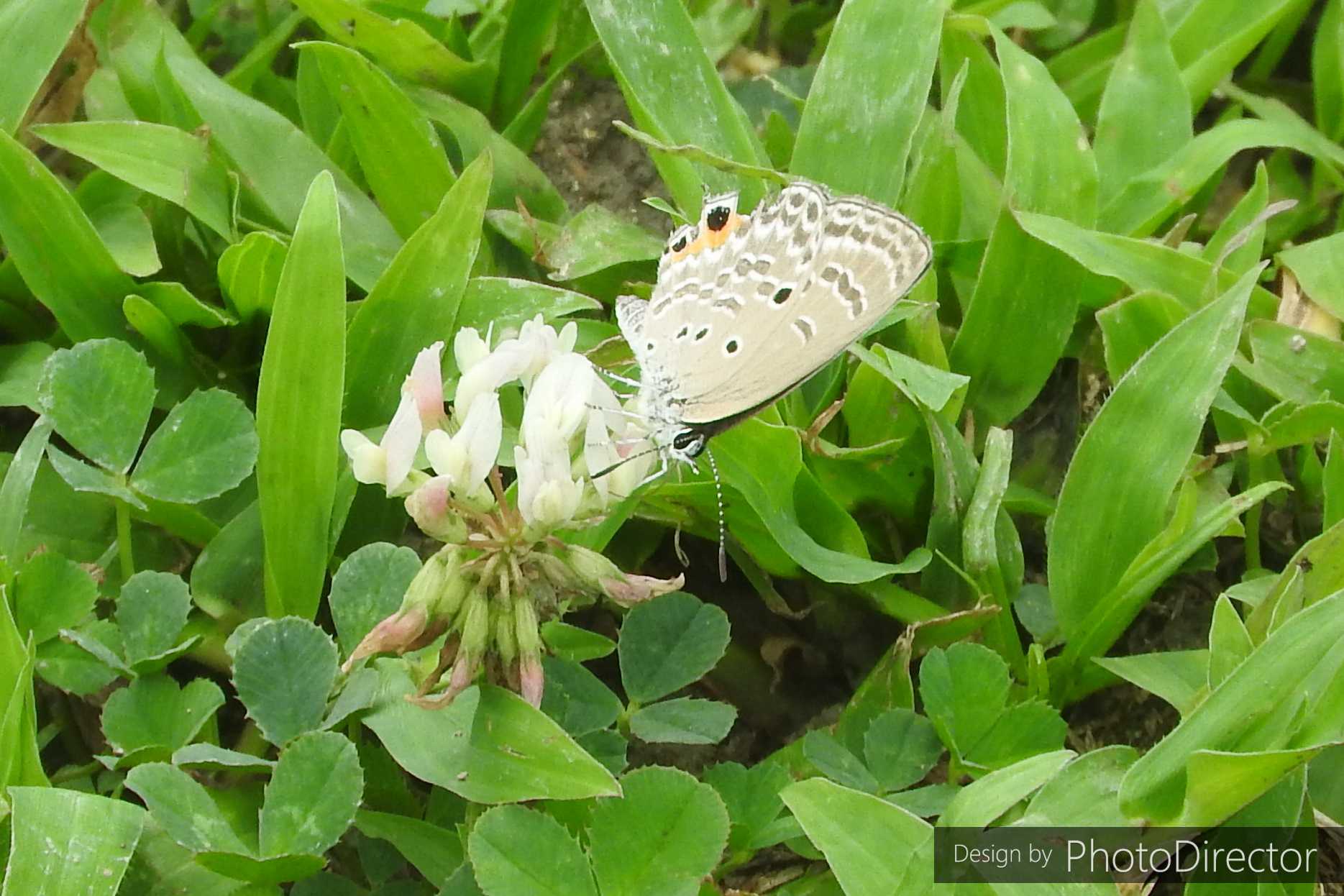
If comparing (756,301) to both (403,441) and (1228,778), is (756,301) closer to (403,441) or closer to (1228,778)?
(403,441)

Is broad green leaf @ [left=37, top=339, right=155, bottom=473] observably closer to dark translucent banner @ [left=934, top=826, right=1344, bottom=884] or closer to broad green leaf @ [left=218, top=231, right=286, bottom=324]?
broad green leaf @ [left=218, top=231, right=286, bottom=324]

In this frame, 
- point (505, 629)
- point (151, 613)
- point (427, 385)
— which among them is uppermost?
point (427, 385)

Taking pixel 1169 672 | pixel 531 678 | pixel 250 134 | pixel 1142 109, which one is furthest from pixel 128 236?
pixel 1142 109

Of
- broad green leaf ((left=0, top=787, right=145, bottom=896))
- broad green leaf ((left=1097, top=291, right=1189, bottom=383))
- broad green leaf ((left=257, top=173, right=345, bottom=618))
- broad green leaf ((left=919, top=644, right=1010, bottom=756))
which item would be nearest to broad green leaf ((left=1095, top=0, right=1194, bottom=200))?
broad green leaf ((left=1097, top=291, right=1189, bottom=383))

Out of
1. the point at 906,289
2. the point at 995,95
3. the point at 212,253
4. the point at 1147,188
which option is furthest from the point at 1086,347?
the point at 212,253

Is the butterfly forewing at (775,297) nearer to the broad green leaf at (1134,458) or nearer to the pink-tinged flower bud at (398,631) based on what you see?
the pink-tinged flower bud at (398,631)
